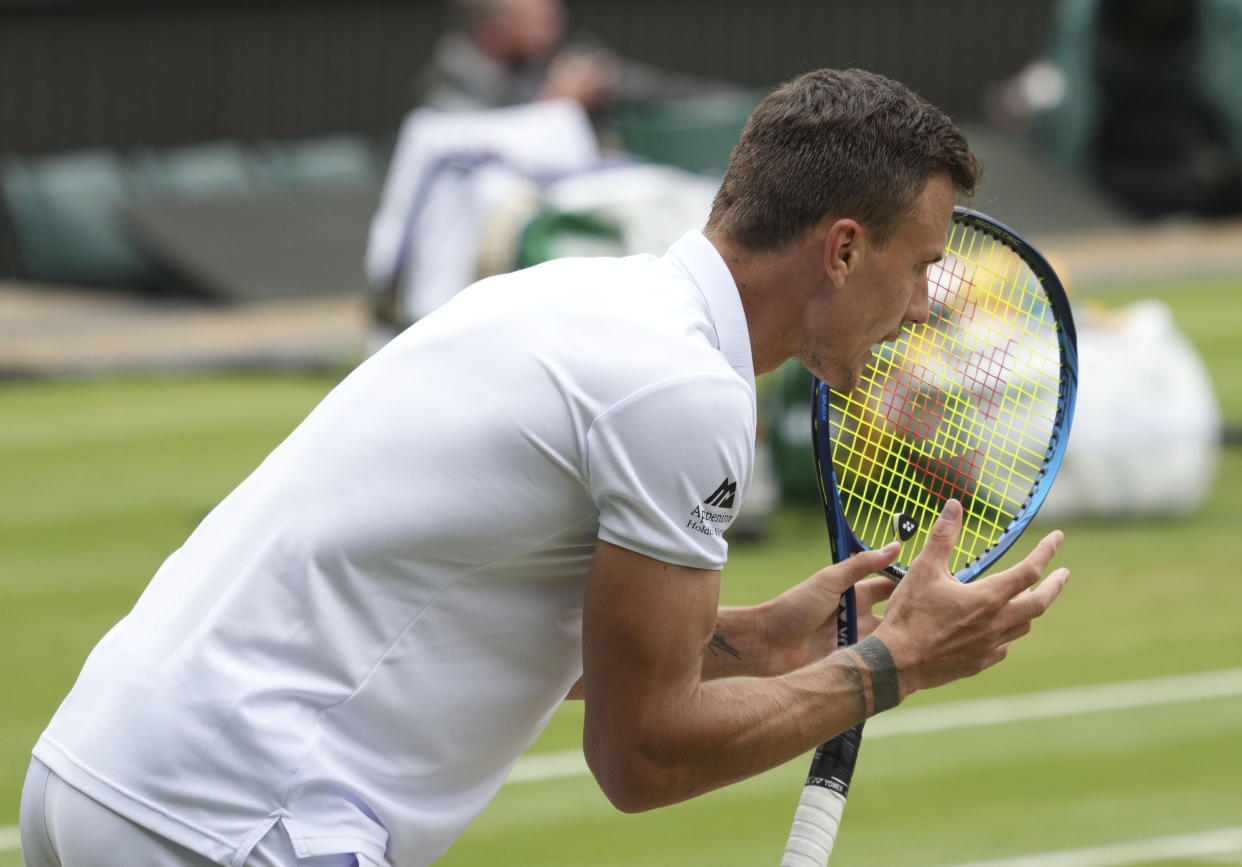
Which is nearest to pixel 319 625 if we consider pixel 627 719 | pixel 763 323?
pixel 627 719

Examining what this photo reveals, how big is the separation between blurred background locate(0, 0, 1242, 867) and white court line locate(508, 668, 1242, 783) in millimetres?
16

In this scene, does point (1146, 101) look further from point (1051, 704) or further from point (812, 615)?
point (812, 615)

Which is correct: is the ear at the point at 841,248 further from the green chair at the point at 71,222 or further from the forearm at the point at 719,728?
the green chair at the point at 71,222

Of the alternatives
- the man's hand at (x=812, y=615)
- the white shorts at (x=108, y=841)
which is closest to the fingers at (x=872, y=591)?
the man's hand at (x=812, y=615)

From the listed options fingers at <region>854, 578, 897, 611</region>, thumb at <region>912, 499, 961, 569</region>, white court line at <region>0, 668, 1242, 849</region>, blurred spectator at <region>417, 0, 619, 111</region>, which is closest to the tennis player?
thumb at <region>912, 499, 961, 569</region>

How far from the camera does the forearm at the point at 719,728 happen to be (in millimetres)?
2402

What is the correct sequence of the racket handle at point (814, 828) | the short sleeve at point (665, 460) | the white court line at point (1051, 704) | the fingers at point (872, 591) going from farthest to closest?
the white court line at point (1051, 704)
the fingers at point (872, 591)
the racket handle at point (814, 828)
the short sleeve at point (665, 460)

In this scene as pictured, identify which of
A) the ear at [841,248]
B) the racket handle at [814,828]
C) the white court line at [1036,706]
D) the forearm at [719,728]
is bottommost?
the white court line at [1036,706]

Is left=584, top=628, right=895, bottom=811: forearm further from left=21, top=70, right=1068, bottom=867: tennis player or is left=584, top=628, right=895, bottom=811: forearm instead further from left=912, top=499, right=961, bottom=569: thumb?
left=912, top=499, right=961, bottom=569: thumb

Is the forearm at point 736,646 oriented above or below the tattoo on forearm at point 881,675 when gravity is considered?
below

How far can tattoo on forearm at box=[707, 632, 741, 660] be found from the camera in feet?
9.67

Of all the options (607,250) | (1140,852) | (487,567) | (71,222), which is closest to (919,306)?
(487,567)

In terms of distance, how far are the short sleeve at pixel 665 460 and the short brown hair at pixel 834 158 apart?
10.3 inches

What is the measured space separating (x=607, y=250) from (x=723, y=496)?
6066 mm
